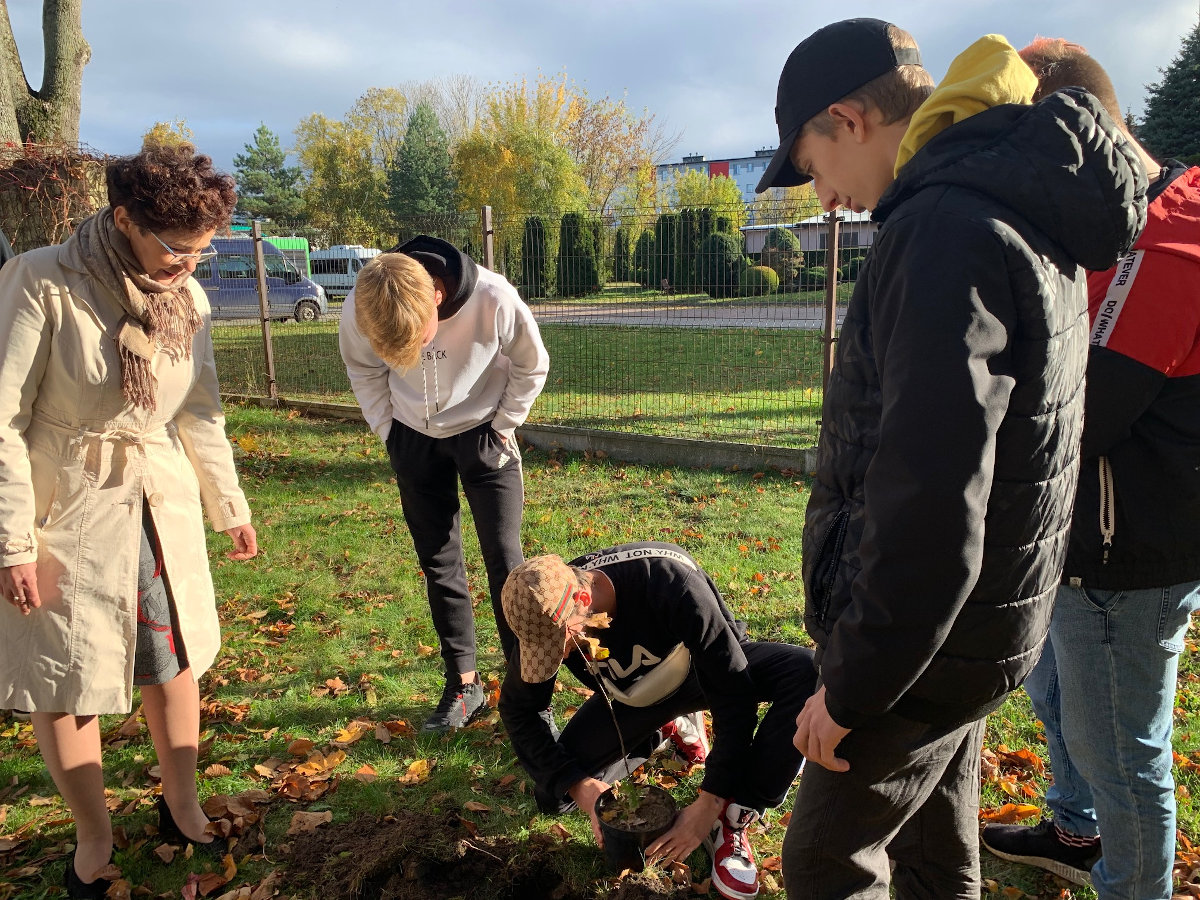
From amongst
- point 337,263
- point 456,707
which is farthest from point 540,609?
point 337,263

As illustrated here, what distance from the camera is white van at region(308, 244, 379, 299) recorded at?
11.2m

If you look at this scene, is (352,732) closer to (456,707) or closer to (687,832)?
(456,707)

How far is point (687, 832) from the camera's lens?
246 centimetres

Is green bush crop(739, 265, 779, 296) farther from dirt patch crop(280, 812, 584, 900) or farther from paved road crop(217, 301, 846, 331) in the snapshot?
dirt patch crop(280, 812, 584, 900)

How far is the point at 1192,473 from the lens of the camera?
1736mm

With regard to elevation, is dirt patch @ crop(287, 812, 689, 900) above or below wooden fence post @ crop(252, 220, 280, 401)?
below

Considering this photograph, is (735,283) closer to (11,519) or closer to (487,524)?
(487,524)

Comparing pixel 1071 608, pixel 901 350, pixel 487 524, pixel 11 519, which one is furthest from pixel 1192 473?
pixel 11 519

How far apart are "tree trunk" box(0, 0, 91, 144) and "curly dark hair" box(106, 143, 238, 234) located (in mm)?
4809

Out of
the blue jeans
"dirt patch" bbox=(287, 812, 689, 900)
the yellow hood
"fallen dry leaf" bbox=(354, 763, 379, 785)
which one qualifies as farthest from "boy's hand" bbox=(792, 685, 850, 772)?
"fallen dry leaf" bbox=(354, 763, 379, 785)

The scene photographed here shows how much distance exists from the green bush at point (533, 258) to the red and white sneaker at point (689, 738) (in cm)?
622

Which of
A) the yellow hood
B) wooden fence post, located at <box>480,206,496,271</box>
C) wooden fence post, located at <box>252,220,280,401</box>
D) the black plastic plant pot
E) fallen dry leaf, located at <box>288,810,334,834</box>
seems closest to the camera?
the yellow hood

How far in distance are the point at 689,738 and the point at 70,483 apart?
7.45 ft

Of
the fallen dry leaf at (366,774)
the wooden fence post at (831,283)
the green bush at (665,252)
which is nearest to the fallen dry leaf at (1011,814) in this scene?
the fallen dry leaf at (366,774)
